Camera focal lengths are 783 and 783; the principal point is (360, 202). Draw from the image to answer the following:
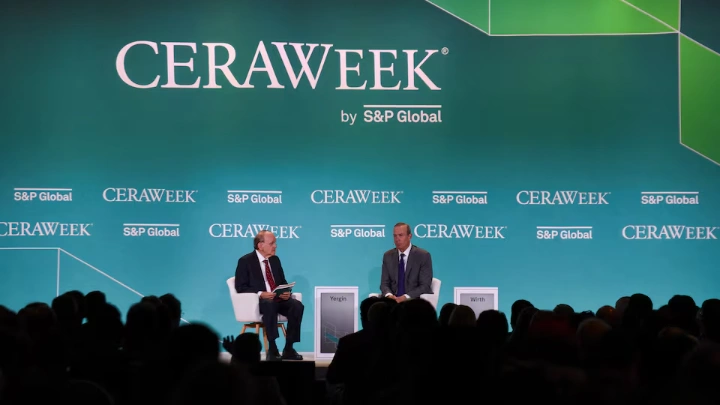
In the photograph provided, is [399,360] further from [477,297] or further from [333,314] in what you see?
[477,297]

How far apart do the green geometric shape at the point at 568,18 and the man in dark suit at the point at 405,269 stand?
2.36 metres

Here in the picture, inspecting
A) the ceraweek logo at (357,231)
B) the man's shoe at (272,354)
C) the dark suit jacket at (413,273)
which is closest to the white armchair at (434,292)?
the dark suit jacket at (413,273)

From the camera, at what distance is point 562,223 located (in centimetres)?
786

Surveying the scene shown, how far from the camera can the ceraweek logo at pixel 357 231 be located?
25.7 ft

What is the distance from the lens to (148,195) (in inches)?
306

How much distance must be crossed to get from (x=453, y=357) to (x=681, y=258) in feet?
21.9

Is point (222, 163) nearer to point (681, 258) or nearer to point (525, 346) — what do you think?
point (681, 258)

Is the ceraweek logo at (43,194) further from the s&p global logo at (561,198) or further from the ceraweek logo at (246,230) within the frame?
the s&p global logo at (561,198)

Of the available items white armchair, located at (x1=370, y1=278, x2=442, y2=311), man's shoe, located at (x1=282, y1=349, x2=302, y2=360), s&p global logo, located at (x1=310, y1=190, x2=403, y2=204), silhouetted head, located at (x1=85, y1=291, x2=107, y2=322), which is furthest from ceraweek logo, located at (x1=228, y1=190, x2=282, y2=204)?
silhouetted head, located at (x1=85, y1=291, x2=107, y2=322)

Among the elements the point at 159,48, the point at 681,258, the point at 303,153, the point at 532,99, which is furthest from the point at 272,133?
the point at 681,258

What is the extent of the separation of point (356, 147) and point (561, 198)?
2129mm

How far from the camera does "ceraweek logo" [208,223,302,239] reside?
7.78 metres

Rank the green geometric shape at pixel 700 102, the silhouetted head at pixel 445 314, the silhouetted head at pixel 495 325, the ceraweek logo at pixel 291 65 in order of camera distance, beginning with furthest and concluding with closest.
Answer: the green geometric shape at pixel 700 102 < the ceraweek logo at pixel 291 65 < the silhouetted head at pixel 445 314 < the silhouetted head at pixel 495 325

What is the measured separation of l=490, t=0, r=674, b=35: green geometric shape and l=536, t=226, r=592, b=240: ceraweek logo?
197 cm
